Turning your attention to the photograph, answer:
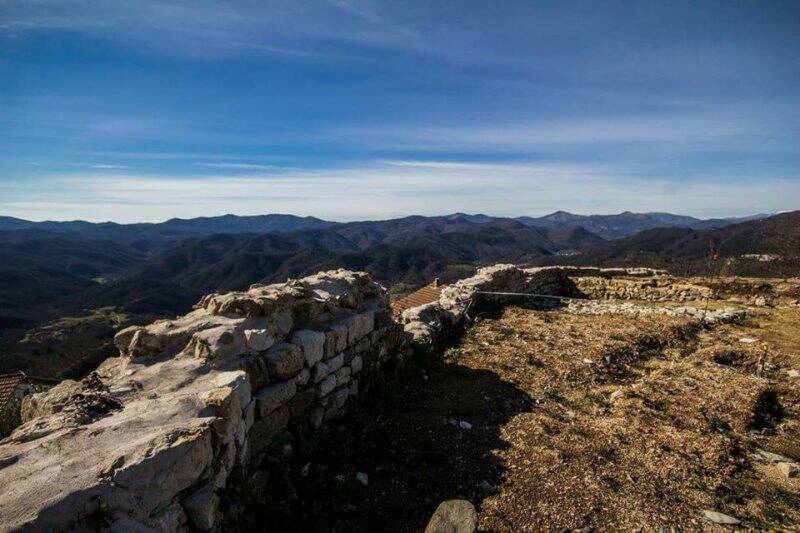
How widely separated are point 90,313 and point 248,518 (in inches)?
4847

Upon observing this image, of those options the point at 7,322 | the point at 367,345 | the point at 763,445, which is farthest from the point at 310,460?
the point at 7,322

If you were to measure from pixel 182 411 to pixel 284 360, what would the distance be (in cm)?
168

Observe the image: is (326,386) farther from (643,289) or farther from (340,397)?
(643,289)

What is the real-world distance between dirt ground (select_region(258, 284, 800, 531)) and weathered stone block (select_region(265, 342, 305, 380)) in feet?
3.88

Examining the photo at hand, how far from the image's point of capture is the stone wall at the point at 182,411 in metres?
2.99

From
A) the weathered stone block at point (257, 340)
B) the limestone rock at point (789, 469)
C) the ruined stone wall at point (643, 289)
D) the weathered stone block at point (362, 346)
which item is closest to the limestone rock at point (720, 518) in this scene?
the limestone rock at point (789, 469)

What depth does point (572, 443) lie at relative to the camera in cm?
661

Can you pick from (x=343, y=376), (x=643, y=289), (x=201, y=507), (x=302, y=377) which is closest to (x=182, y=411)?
(x=201, y=507)

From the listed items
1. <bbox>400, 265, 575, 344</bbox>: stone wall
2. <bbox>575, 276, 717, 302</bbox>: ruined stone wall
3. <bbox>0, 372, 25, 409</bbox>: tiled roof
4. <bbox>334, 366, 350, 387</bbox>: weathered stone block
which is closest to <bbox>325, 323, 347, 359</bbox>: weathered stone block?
<bbox>334, 366, 350, 387</bbox>: weathered stone block

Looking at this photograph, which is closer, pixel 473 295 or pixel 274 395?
pixel 274 395

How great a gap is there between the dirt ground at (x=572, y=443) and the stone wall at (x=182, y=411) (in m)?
0.97

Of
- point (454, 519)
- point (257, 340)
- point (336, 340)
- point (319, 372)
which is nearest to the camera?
point (454, 519)

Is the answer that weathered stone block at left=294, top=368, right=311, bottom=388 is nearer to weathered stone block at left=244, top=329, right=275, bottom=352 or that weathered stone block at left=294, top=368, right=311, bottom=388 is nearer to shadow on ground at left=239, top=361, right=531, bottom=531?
weathered stone block at left=244, top=329, right=275, bottom=352

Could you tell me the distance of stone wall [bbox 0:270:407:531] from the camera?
9.80 ft
